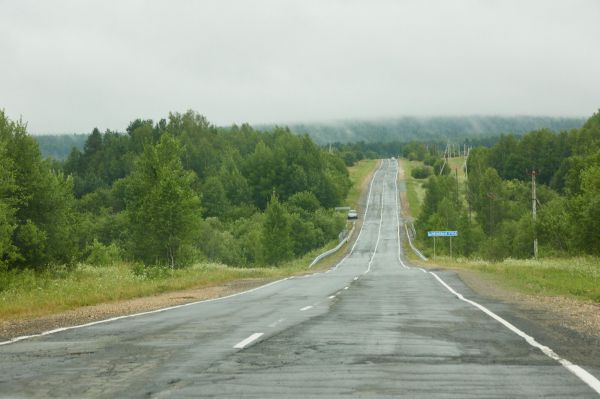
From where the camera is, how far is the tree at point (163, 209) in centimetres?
4534

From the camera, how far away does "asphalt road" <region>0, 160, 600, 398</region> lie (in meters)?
7.21

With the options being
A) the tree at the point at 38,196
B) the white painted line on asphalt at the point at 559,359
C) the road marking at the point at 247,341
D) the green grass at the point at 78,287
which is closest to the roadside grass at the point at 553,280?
the white painted line on asphalt at the point at 559,359

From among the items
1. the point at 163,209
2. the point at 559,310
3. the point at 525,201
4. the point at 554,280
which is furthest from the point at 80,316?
the point at 525,201

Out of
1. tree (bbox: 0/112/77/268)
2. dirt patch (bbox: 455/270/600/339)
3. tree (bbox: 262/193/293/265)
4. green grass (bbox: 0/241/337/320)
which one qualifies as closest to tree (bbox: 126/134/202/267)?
green grass (bbox: 0/241/337/320)

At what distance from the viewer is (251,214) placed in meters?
133

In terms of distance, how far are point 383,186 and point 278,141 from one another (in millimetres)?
40823

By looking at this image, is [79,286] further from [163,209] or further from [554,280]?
[554,280]

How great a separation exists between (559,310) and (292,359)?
11.0 m

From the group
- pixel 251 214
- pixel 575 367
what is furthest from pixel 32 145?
pixel 251 214

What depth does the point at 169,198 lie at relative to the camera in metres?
45.3

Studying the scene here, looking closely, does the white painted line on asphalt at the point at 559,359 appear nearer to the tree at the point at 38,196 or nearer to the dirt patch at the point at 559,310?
the dirt patch at the point at 559,310

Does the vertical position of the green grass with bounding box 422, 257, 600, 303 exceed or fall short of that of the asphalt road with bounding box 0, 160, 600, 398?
it falls short

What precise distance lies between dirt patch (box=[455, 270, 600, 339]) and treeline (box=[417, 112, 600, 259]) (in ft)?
94.4

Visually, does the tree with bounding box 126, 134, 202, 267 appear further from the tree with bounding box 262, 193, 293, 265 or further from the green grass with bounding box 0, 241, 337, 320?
the tree with bounding box 262, 193, 293, 265
